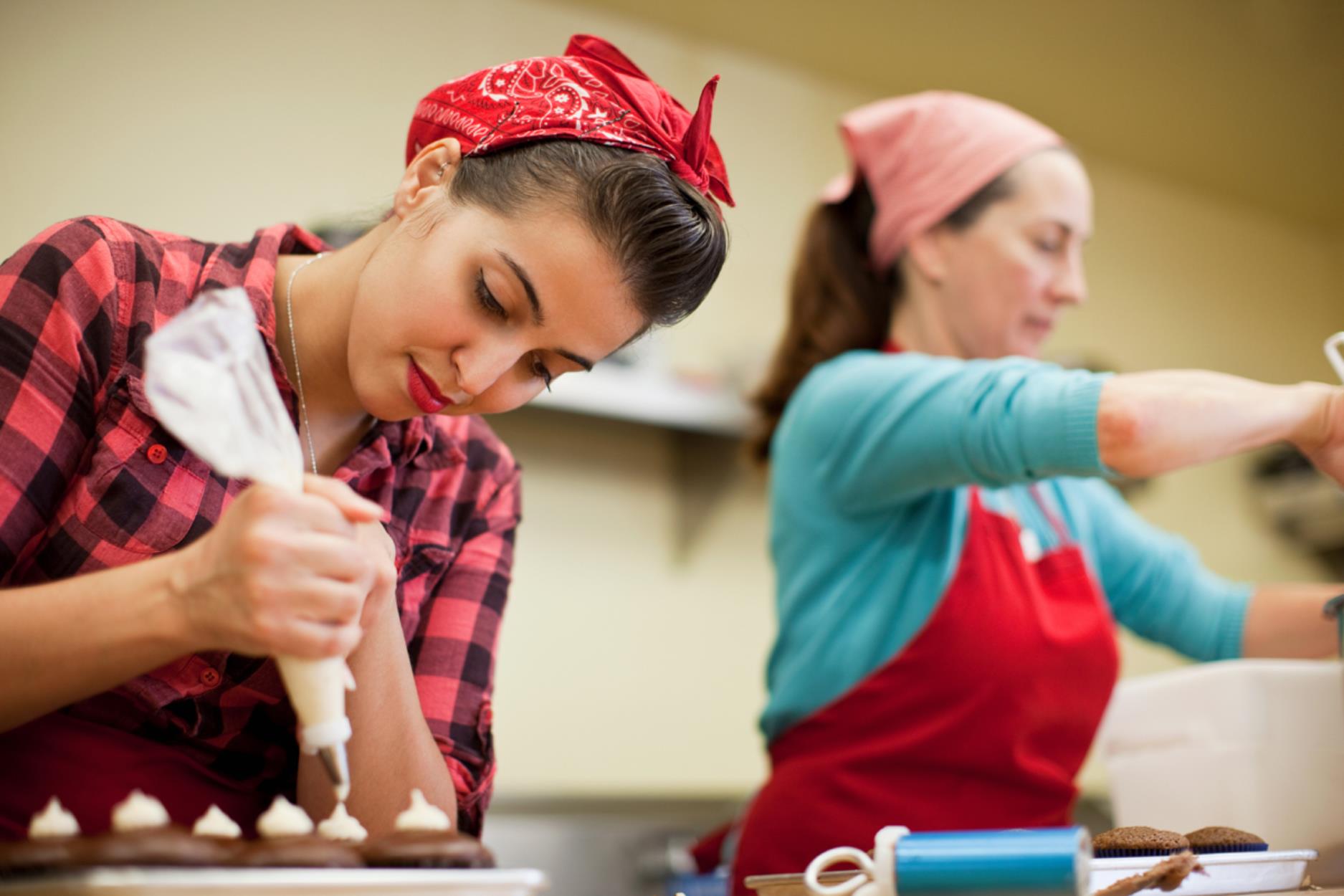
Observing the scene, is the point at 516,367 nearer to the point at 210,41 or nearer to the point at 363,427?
the point at 363,427

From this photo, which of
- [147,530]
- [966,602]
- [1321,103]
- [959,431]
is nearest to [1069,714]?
[966,602]

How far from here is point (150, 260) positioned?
3.28 feet

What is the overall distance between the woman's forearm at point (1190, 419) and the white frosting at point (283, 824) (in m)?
0.81

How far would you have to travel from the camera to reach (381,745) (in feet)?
3.12

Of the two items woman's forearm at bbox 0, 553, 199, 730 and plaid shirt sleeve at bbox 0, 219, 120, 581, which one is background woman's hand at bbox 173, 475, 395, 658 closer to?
woman's forearm at bbox 0, 553, 199, 730

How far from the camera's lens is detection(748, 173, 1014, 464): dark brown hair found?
183 cm

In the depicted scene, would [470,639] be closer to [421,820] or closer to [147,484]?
[147,484]

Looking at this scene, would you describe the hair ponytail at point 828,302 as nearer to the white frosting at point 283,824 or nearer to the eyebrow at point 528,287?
the eyebrow at point 528,287

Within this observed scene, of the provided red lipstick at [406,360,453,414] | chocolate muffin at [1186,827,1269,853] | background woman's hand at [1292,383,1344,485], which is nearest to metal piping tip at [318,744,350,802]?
red lipstick at [406,360,453,414]

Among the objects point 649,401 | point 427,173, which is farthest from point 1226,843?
point 649,401

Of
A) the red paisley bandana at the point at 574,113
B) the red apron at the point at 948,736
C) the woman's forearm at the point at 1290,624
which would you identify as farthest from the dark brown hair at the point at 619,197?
the woman's forearm at the point at 1290,624

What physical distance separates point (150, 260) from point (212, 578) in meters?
0.41

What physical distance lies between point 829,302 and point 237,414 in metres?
1.27

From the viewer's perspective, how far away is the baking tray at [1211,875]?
830 millimetres
